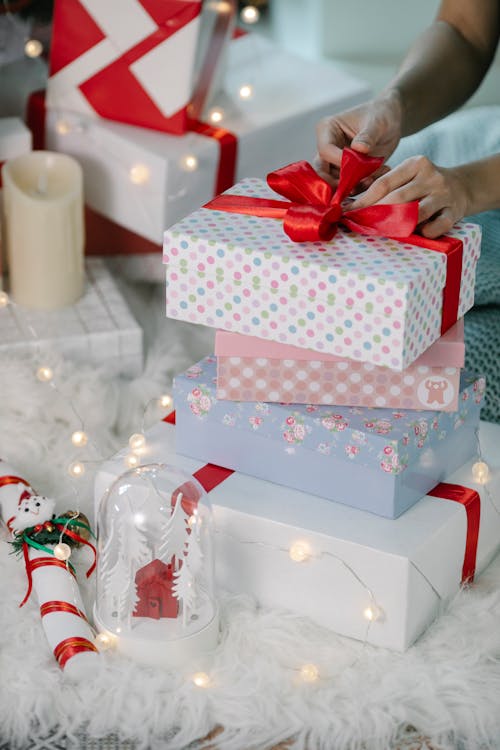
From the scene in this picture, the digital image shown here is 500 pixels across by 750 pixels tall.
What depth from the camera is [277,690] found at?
1.15 meters

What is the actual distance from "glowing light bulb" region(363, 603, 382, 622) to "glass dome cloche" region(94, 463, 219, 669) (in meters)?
0.17

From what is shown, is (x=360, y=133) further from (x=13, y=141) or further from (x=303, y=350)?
(x=13, y=141)

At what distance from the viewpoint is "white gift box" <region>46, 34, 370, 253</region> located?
181 centimetres

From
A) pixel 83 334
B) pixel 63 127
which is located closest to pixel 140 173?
pixel 63 127

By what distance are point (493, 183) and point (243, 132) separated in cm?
67

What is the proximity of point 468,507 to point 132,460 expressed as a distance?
41 cm

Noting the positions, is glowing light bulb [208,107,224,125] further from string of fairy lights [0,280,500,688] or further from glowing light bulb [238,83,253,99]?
string of fairy lights [0,280,500,688]

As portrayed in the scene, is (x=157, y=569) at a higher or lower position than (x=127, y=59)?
lower

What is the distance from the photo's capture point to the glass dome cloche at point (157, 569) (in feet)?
3.84

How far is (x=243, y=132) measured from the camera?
6.19ft

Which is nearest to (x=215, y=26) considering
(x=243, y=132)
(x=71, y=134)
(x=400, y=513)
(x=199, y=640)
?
(x=243, y=132)

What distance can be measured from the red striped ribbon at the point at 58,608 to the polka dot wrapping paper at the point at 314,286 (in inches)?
13.7

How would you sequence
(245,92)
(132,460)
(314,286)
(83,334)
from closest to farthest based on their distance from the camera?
1. (314,286)
2. (132,460)
3. (83,334)
4. (245,92)

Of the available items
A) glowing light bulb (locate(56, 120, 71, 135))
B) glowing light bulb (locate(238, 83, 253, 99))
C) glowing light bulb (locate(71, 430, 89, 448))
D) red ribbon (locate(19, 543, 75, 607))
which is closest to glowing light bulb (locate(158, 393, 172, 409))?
glowing light bulb (locate(71, 430, 89, 448))
